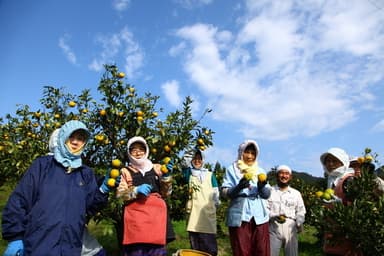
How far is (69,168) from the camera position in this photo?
9.16 ft

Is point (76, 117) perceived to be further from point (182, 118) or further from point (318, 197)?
point (318, 197)

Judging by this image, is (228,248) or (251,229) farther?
(228,248)

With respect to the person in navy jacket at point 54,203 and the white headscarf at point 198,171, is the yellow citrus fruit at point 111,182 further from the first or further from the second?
the white headscarf at point 198,171

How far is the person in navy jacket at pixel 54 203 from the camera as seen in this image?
2.47 m

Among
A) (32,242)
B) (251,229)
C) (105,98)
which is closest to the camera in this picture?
(32,242)

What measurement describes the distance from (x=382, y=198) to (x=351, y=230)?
333mm

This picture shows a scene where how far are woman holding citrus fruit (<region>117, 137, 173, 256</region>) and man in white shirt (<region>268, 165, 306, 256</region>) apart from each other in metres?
Result: 1.42

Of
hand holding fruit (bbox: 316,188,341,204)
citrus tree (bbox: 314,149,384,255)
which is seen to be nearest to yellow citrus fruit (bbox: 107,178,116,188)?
citrus tree (bbox: 314,149,384,255)

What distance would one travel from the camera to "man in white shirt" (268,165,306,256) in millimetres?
4023

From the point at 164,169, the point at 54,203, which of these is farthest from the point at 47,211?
the point at 164,169

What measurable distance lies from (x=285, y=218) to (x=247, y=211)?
744mm

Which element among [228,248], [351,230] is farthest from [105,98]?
[228,248]

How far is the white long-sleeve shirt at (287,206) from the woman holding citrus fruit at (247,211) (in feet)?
1.63

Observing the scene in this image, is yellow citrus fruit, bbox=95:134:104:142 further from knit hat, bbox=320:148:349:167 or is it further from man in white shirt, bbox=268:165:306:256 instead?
knit hat, bbox=320:148:349:167
